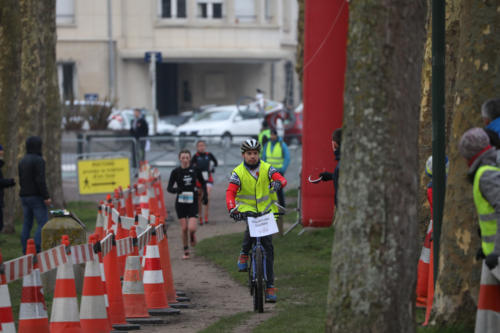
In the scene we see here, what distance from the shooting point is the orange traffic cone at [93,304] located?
9266 mm

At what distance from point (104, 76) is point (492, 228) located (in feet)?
158

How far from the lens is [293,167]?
29.8m

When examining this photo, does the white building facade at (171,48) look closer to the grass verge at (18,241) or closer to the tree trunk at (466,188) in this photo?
the grass verge at (18,241)

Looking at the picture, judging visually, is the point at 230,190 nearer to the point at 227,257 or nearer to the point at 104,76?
the point at 227,257

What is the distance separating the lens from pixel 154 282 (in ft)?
36.4

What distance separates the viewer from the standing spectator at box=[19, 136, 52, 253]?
14.7m

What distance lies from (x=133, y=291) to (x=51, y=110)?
1306 centimetres

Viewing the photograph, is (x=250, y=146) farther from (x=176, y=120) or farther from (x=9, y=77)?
(x=176, y=120)

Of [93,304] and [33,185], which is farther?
[33,185]

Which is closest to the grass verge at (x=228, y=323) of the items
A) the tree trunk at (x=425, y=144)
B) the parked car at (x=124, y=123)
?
the tree trunk at (x=425, y=144)

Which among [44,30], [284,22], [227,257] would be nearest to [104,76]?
[284,22]

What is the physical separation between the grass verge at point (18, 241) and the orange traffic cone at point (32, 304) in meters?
2.41

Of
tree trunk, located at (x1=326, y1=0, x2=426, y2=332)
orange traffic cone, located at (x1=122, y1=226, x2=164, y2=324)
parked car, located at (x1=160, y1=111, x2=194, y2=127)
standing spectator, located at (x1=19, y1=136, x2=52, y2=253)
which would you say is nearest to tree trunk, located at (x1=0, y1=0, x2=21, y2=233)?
standing spectator, located at (x1=19, y1=136, x2=52, y2=253)

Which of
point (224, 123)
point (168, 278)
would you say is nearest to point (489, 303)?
point (168, 278)
